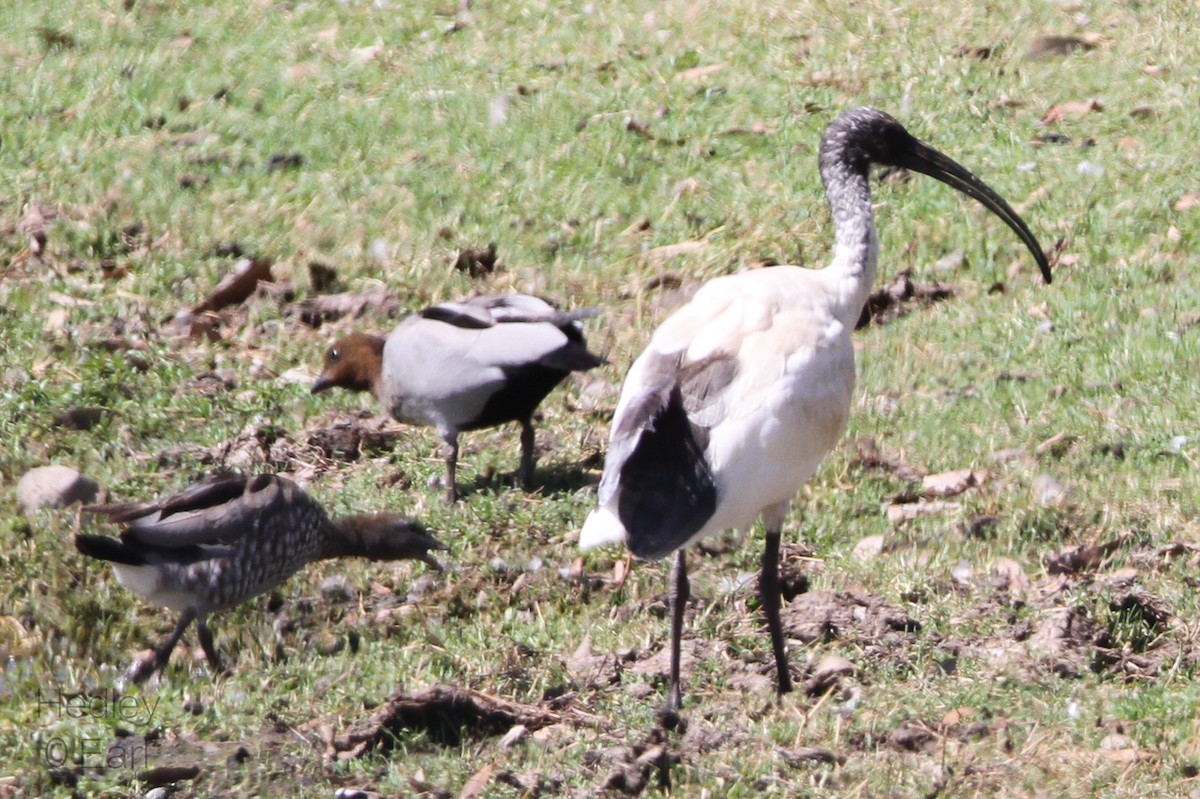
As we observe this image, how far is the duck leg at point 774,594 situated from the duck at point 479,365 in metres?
1.35

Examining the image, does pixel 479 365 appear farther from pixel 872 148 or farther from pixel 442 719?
pixel 442 719

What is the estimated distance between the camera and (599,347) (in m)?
8.23

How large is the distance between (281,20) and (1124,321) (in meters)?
6.15

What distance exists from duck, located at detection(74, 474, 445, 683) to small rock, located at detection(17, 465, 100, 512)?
375mm

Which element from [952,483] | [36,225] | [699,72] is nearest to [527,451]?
[952,483]

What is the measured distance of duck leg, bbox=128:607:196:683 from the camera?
5711 millimetres

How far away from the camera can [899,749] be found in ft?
16.6

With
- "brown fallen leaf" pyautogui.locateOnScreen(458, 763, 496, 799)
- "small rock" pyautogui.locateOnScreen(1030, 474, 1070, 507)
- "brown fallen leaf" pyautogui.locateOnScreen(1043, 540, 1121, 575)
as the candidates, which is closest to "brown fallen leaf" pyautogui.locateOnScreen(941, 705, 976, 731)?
"brown fallen leaf" pyautogui.locateOnScreen(1043, 540, 1121, 575)

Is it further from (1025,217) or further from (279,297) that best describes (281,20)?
(1025,217)

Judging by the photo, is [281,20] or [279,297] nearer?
[279,297]

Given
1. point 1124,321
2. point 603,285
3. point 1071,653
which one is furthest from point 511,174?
point 1071,653

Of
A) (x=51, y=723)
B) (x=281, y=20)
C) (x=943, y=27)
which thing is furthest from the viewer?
(x=281, y=20)

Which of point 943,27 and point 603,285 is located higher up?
point 943,27

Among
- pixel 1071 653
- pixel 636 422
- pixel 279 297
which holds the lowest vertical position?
pixel 279 297
